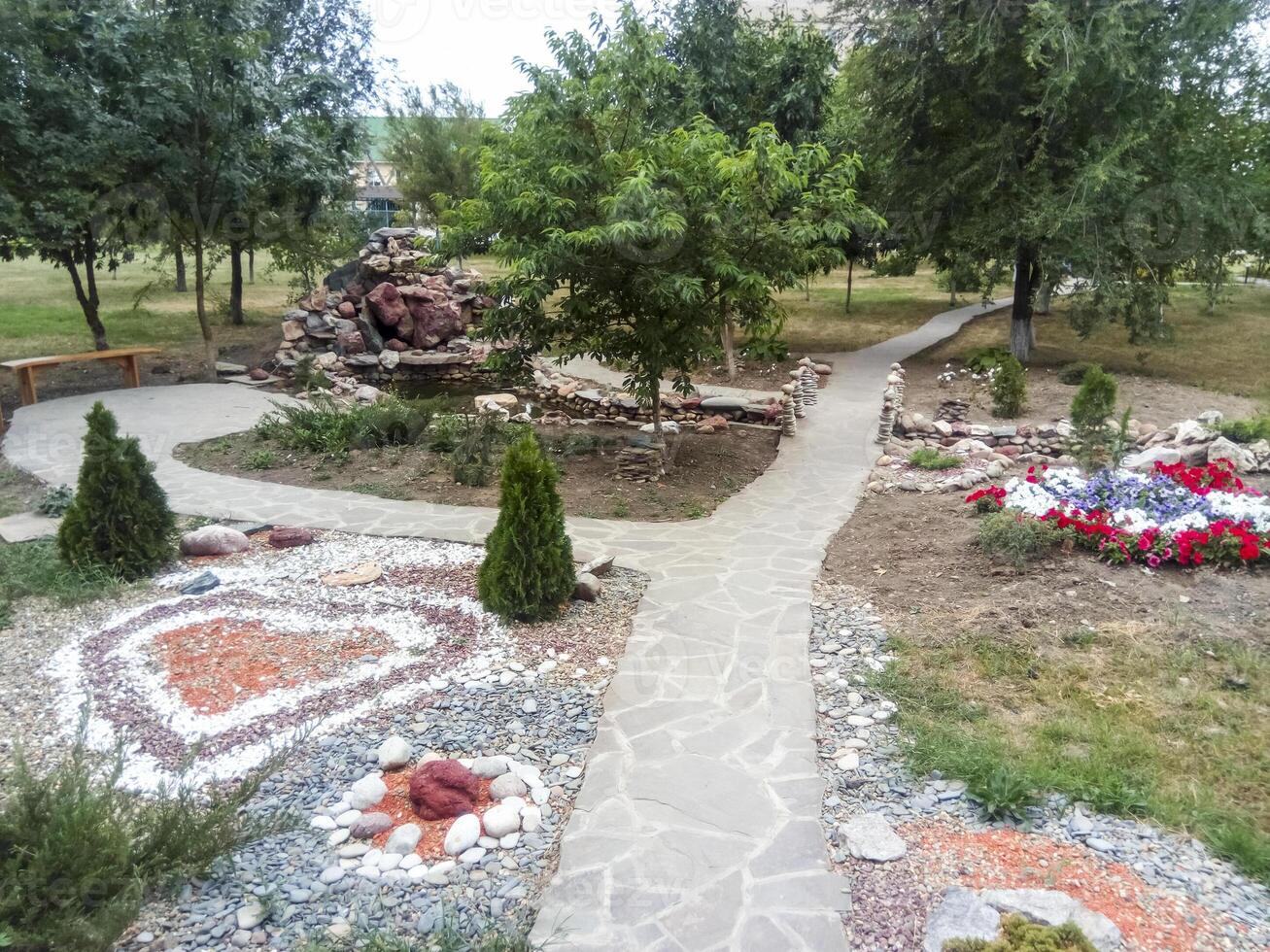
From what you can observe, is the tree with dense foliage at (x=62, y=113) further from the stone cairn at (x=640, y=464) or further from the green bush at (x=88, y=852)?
the green bush at (x=88, y=852)

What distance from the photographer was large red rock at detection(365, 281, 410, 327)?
17094mm

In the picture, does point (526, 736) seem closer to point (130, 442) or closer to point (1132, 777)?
point (1132, 777)

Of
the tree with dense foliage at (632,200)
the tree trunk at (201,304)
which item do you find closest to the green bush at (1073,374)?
the tree with dense foliage at (632,200)

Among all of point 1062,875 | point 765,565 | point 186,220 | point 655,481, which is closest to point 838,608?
point 765,565

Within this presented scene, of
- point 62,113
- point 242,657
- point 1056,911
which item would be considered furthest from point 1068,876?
point 62,113

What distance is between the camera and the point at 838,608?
19.2ft

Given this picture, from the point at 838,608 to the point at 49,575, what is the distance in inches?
208

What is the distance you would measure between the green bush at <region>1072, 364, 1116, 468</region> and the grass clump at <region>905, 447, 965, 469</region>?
1.23 meters

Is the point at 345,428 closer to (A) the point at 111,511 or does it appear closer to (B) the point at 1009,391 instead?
(A) the point at 111,511

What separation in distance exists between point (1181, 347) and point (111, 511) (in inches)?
746

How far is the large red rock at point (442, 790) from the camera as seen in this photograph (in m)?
3.61

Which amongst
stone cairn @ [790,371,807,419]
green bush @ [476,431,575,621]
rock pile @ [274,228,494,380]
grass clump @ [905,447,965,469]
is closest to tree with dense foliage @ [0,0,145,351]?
rock pile @ [274,228,494,380]

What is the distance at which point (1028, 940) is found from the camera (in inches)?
105

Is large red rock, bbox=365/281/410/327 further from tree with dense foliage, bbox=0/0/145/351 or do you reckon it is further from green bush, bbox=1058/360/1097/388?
green bush, bbox=1058/360/1097/388
